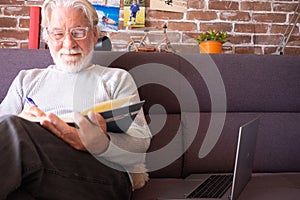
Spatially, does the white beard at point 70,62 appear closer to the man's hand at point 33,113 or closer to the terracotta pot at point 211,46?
the man's hand at point 33,113

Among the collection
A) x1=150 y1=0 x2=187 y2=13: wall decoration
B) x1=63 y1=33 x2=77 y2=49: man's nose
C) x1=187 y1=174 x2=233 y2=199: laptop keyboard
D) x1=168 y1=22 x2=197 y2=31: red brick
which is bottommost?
x1=187 y1=174 x2=233 y2=199: laptop keyboard

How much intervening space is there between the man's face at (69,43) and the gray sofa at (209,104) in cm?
14

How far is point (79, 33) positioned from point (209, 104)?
64 centimetres

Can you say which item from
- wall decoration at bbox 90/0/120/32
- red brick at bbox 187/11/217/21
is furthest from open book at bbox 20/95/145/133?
red brick at bbox 187/11/217/21

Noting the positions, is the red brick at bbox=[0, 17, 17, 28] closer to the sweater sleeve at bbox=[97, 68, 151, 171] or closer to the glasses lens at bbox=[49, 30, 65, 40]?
the glasses lens at bbox=[49, 30, 65, 40]

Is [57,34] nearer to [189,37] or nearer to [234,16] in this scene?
[189,37]

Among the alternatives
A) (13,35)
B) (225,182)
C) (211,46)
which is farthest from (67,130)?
(13,35)

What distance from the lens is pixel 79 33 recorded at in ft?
4.68

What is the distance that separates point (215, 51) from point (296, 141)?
0.66m

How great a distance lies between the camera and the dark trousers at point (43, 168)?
90cm

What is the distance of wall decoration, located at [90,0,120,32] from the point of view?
7.02 feet

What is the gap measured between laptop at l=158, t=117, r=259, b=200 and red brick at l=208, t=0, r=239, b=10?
1100 mm

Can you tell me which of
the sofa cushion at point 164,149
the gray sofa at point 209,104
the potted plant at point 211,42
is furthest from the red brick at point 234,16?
the sofa cushion at point 164,149

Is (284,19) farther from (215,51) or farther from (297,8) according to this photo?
(215,51)
